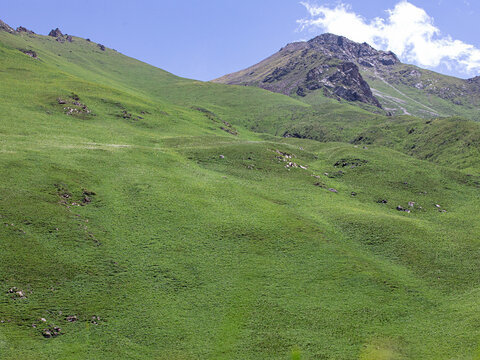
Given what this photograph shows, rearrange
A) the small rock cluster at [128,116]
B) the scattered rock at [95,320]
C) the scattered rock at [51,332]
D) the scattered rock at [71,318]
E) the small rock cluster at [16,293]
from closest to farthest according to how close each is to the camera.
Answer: the scattered rock at [51,332] < the scattered rock at [71,318] < the small rock cluster at [16,293] < the scattered rock at [95,320] < the small rock cluster at [128,116]

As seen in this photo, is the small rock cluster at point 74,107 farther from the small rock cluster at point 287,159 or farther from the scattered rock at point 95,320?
the scattered rock at point 95,320

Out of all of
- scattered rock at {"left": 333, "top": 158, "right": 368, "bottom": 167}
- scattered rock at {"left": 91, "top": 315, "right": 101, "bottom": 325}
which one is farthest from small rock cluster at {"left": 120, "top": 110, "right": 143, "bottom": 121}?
scattered rock at {"left": 91, "top": 315, "right": 101, "bottom": 325}

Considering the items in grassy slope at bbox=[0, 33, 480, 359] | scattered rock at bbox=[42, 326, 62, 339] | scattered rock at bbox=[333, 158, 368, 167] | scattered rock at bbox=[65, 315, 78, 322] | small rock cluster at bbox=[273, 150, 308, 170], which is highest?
scattered rock at bbox=[333, 158, 368, 167]

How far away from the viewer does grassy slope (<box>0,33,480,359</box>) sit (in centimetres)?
3488

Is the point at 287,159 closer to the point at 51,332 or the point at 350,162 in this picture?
the point at 350,162

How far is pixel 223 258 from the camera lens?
4747cm

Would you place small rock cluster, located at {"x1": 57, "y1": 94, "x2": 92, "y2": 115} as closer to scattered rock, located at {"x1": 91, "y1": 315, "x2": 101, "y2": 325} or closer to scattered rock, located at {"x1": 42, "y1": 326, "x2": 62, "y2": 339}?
scattered rock, located at {"x1": 91, "y1": 315, "x2": 101, "y2": 325}

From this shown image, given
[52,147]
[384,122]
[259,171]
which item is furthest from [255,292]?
[384,122]

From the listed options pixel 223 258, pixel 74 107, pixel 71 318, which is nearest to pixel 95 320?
pixel 71 318

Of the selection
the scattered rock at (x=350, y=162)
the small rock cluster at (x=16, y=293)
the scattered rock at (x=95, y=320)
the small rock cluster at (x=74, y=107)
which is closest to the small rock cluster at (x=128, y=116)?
the small rock cluster at (x=74, y=107)

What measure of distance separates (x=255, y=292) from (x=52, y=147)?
51.7 meters

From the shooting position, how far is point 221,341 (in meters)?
35.2

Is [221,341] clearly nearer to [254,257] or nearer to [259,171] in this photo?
[254,257]

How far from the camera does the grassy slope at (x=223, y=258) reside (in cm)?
3488
